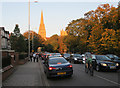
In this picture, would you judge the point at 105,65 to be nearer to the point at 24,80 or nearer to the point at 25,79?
the point at 25,79

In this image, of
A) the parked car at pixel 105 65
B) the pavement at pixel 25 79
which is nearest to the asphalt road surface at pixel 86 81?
the pavement at pixel 25 79

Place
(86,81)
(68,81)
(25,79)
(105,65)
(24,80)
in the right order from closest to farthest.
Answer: (86,81) < (68,81) < (24,80) < (25,79) < (105,65)

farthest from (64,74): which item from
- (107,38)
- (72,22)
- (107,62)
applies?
(72,22)

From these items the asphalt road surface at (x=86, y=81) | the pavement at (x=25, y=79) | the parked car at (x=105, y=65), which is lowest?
the pavement at (x=25, y=79)

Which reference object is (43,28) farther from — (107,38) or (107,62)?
(107,62)

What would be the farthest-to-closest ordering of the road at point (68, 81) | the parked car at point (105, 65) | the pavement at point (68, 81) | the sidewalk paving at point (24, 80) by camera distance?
the parked car at point (105, 65) → the sidewalk paving at point (24, 80) → the road at point (68, 81) → the pavement at point (68, 81)

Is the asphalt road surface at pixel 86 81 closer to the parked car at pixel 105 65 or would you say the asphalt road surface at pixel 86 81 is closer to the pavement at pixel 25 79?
the pavement at pixel 25 79

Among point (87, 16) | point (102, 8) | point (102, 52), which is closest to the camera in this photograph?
point (102, 52)

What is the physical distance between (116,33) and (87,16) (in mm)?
21518

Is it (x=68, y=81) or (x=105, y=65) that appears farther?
(x=105, y=65)

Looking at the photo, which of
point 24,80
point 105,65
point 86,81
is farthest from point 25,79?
point 105,65

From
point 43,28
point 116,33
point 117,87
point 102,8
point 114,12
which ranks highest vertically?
point 43,28

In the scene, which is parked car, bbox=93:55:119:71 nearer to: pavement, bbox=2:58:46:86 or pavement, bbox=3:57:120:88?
pavement, bbox=3:57:120:88

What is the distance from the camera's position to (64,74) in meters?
10.2
